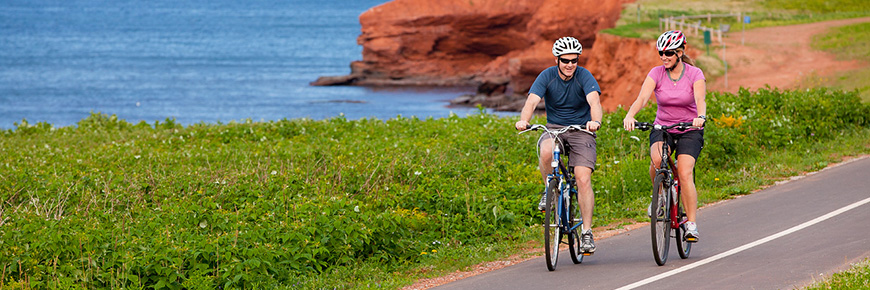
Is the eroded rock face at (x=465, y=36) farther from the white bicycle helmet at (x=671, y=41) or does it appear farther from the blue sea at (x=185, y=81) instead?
the white bicycle helmet at (x=671, y=41)

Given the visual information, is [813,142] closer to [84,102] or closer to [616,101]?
[616,101]

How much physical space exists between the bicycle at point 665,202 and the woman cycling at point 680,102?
9 centimetres

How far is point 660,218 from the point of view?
8.32 metres

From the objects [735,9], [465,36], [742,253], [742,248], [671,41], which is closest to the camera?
[671,41]

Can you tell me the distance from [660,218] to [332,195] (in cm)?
425

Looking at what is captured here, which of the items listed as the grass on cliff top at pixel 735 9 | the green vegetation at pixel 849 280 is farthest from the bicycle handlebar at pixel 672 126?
the grass on cliff top at pixel 735 9

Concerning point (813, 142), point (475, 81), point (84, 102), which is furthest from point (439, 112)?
point (813, 142)

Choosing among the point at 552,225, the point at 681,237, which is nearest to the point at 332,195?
the point at 552,225

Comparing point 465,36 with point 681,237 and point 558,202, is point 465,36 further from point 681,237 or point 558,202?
point 558,202

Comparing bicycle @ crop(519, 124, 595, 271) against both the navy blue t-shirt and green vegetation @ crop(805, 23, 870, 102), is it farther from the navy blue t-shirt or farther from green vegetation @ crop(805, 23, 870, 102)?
green vegetation @ crop(805, 23, 870, 102)

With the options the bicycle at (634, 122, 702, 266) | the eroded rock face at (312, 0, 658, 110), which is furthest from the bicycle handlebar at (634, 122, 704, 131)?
the eroded rock face at (312, 0, 658, 110)

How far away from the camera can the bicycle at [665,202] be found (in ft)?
26.7

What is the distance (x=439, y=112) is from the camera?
6744 cm

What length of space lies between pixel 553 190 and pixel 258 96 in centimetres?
8492
